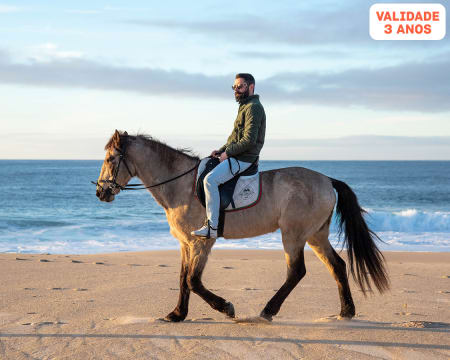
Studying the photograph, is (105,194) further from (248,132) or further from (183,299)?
(248,132)

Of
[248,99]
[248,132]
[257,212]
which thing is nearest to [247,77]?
[248,99]

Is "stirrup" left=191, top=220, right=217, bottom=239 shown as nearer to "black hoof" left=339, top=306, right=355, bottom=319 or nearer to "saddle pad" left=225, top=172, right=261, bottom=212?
"saddle pad" left=225, top=172, right=261, bottom=212

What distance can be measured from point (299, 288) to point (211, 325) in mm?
2542

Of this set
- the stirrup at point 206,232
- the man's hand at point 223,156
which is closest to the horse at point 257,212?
the stirrup at point 206,232

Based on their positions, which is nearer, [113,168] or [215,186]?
[215,186]

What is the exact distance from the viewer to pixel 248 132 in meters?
5.55

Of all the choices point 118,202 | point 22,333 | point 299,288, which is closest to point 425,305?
point 299,288

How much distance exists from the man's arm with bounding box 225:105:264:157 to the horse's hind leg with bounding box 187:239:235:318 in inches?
40.7

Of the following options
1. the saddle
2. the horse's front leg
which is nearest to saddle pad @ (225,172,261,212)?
the saddle

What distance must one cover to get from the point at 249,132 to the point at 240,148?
0.20m

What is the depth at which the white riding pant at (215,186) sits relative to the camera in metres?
5.59

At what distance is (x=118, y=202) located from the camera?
35969mm

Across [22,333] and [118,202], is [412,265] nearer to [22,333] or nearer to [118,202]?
[22,333]

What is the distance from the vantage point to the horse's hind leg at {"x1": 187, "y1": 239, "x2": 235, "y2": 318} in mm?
5664
